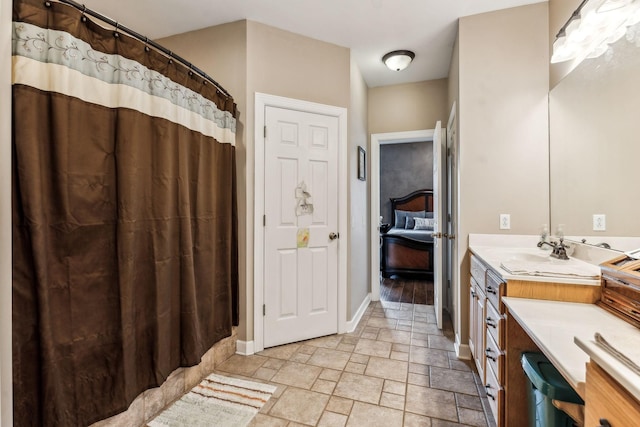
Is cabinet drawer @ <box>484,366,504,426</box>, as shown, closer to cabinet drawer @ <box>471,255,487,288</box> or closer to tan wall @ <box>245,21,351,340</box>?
cabinet drawer @ <box>471,255,487,288</box>

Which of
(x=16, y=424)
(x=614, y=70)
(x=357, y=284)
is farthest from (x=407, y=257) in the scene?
(x=16, y=424)

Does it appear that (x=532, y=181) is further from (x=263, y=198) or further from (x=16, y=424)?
(x=16, y=424)

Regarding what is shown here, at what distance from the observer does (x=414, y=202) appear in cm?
640

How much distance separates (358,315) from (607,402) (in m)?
2.62

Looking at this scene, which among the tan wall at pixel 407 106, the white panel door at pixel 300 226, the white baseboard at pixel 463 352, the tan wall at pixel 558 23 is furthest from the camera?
the tan wall at pixel 407 106

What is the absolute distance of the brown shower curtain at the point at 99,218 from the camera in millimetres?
1110

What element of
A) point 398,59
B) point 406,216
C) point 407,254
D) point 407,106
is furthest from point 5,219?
point 406,216

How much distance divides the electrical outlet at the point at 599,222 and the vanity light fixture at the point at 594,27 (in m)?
0.87

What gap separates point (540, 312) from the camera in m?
1.19

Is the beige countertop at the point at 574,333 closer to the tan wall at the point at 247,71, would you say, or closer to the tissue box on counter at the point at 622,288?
the tissue box on counter at the point at 622,288

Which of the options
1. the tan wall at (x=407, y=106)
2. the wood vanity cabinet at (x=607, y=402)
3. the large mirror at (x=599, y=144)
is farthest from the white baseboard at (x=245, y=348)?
the tan wall at (x=407, y=106)

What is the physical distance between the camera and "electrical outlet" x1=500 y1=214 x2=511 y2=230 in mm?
2225

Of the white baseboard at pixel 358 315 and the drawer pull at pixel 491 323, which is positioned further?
the white baseboard at pixel 358 315

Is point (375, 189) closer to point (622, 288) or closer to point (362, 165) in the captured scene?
point (362, 165)
